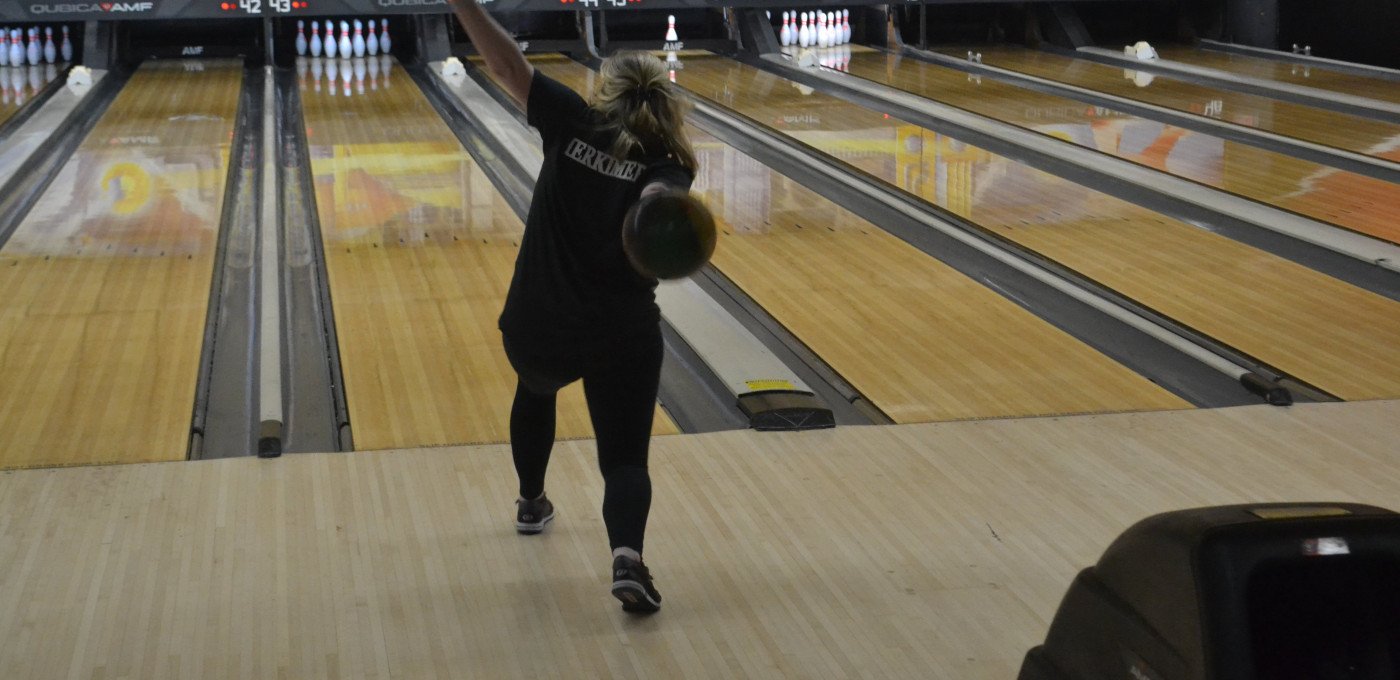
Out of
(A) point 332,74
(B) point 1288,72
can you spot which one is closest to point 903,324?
(B) point 1288,72

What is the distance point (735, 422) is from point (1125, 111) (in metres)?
4.68

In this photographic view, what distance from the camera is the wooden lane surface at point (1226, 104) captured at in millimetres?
6598

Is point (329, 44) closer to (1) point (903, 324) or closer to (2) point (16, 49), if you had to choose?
(2) point (16, 49)

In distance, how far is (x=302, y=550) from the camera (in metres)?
2.64

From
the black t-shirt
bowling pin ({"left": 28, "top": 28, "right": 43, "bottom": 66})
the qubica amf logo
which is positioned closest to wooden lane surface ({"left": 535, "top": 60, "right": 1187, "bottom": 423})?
the black t-shirt

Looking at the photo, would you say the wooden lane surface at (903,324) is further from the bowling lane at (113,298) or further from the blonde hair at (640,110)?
the bowling lane at (113,298)

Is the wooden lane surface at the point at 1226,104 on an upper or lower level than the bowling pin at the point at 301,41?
lower

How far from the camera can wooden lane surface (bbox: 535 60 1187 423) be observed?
3.53 metres

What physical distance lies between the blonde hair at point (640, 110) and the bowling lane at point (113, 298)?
138 centimetres

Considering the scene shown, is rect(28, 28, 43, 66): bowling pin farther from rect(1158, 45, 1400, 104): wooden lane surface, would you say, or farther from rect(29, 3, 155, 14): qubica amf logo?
rect(1158, 45, 1400, 104): wooden lane surface

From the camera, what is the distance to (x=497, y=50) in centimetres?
229

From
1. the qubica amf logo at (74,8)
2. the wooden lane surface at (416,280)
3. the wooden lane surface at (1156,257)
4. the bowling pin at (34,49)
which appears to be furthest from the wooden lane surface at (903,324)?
the bowling pin at (34,49)

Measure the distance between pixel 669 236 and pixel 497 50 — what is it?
425mm

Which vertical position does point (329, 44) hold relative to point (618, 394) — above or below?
above
